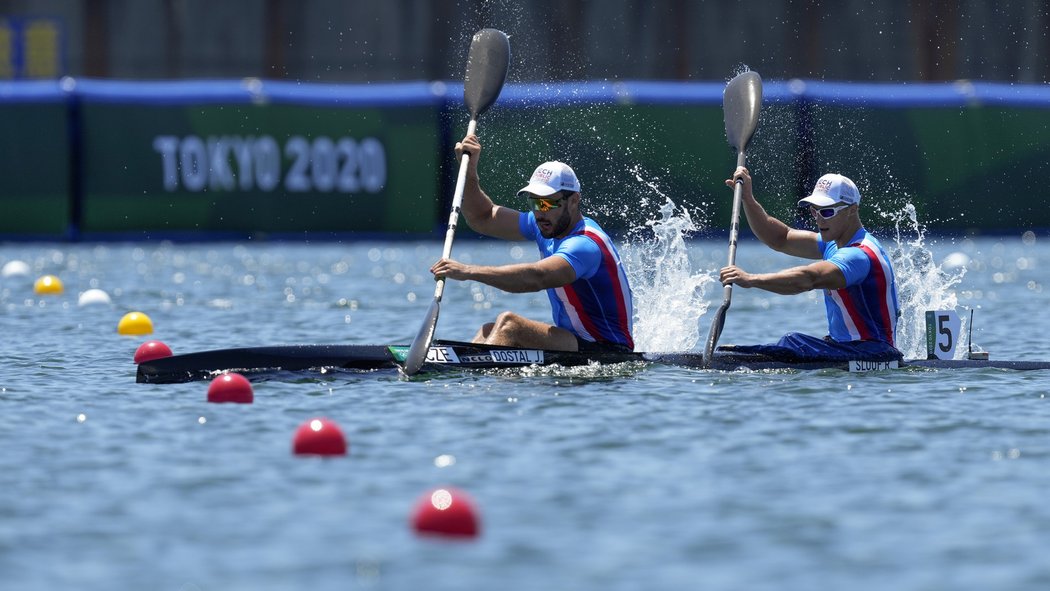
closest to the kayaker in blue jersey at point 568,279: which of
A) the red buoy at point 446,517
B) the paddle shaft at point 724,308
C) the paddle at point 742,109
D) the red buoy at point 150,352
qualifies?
the paddle shaft at point 724,308

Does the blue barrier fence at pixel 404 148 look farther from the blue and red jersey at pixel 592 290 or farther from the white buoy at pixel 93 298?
the blue and red jersey at pixel 592 290

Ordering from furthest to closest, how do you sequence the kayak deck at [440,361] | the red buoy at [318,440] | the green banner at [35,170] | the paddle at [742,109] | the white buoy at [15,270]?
the green banner at [35,170]
the white buoy at [15,270]
the paddle at [742,109]
the kayak deck at [440,361]
the red buoy at [318,440]

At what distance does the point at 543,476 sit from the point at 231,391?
8.84 feet

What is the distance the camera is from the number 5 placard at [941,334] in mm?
11391

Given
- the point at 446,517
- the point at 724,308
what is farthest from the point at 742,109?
the point at 446,517

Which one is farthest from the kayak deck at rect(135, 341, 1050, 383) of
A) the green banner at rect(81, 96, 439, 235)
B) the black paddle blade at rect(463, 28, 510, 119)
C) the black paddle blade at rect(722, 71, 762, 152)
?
the green banner at rect(81, 96, 439, 235)

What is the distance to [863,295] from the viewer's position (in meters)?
11.1

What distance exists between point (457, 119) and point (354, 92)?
1446 mm

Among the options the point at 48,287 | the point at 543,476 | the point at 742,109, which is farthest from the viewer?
the point at 48,287

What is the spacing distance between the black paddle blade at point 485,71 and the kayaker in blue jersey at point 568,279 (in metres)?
1.70

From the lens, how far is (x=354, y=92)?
2469cm

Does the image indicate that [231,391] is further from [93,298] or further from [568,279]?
[93,298]

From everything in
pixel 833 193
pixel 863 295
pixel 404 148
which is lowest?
pixel 863 295

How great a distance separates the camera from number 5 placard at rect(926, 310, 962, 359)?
11391 millimetres
